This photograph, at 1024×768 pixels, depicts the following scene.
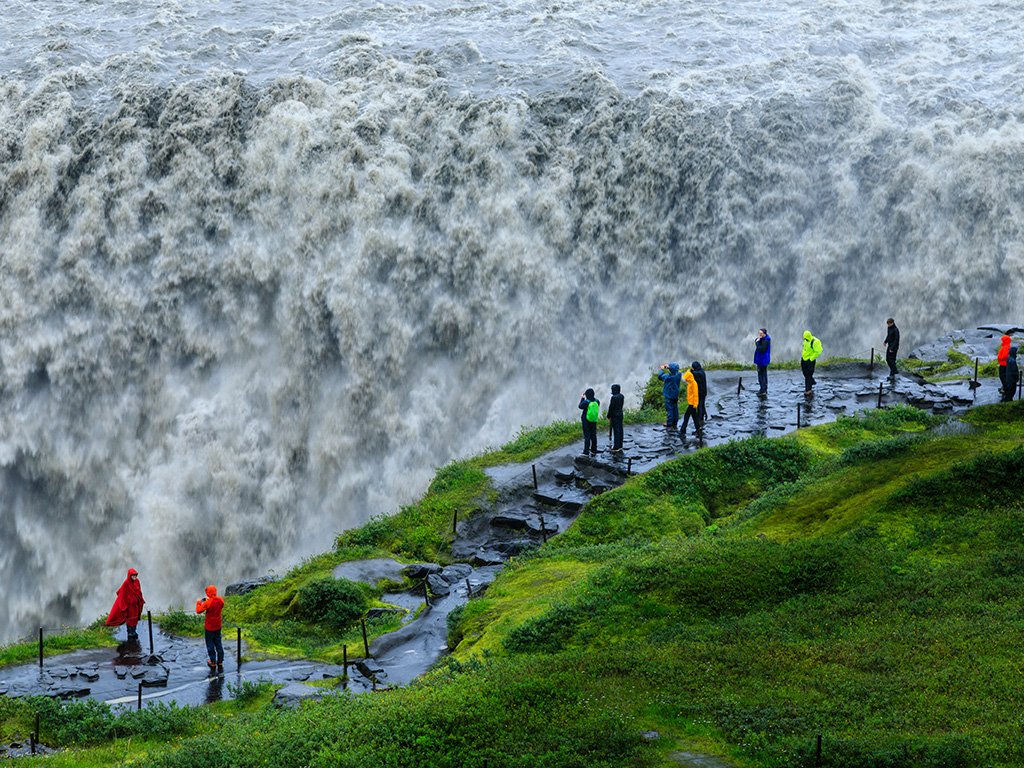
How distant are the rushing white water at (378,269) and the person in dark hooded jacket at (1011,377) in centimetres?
1170

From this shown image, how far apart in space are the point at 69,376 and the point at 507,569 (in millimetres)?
25247

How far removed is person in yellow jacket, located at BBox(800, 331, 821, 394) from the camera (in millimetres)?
28938

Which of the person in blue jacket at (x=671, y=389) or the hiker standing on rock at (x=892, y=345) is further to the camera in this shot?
the hiker standing on rock at (x=892, y=345)

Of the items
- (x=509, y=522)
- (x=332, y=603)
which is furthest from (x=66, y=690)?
(x=509, y=522)

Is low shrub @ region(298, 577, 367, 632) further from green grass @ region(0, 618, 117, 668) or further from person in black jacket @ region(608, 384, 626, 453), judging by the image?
person in black jacket @ region(608, 384, 626, 453)

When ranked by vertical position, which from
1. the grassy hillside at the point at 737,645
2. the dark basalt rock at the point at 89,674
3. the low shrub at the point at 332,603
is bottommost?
the low shrub at the point at 332,603

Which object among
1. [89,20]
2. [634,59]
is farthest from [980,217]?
[89,20]

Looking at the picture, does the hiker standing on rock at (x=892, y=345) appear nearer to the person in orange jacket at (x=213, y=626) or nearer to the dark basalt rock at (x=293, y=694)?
the dark basalt rock at (x=293, y=694)

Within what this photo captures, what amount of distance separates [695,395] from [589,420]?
334cm

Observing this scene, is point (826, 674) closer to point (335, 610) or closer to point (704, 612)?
point (704, 612)

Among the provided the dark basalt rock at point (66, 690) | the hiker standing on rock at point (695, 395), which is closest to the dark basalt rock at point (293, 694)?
the dark basalt rock at point (66, 690)

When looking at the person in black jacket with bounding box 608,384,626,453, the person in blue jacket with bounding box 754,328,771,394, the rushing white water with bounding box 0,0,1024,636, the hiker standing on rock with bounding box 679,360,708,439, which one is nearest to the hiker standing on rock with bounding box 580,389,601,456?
the person in black jacket with bounding box 608,384,626,453

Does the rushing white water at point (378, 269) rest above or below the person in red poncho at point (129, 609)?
above

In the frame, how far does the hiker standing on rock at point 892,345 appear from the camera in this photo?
29644 mm
